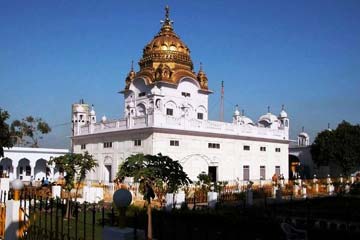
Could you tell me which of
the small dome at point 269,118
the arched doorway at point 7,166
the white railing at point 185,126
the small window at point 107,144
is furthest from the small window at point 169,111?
the arched doorway at point 7,166

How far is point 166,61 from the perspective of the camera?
32.8 meters

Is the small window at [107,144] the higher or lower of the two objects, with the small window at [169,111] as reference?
lower

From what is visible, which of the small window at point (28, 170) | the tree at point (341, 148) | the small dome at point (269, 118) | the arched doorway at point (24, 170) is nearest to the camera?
the small dome at point (269, 118)

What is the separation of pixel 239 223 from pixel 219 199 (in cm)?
852

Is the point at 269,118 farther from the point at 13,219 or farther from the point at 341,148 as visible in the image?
the point at 13,219

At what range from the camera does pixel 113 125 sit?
29188mm

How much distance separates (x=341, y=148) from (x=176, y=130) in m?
20.0

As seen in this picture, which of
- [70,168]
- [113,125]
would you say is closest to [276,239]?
[70,168]

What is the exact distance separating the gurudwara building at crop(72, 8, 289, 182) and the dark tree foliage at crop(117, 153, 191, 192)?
1437 centimetres

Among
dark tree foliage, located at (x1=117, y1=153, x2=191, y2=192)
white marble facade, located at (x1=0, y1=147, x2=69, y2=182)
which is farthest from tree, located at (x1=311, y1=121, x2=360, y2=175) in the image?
dark tree foliage, located at (x1=117, y1=153, x2=191, y2=192)

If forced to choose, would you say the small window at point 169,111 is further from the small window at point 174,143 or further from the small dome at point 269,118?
the small dome at point 269,118

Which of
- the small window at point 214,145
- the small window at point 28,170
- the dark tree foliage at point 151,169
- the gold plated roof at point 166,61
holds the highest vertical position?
the gold plated roof at point 166,61

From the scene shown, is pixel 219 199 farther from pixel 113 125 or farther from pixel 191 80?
pixel 191 80

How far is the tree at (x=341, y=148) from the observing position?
38781mm
